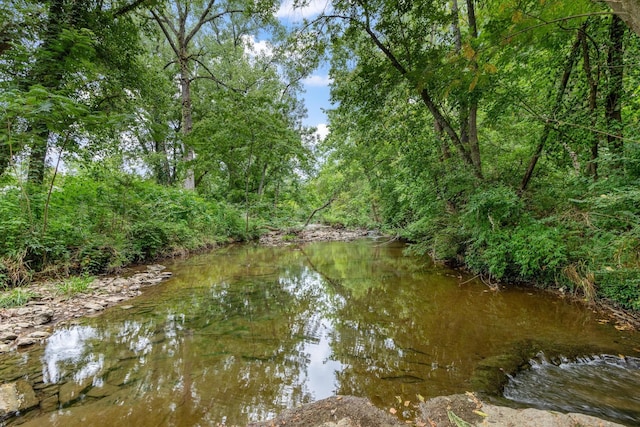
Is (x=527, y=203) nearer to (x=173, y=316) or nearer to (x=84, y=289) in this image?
(x=173, y=316)

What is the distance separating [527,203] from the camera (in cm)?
543

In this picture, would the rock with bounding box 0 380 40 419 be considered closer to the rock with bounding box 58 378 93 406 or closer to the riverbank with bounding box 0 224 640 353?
the rock with bounding box 58 378 93 406

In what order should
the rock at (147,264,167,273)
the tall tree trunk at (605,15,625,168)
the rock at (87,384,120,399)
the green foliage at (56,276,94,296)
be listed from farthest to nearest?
Answer: 1. the rock at (147,264,167,273)
2. the green foliage at (56,276,94,296)
3. the tall tree trunk at (605,15,625,168)
4. the rock at (87,384,120,399)

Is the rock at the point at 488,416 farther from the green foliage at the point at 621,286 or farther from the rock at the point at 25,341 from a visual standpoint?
the rock at the point at 25,341

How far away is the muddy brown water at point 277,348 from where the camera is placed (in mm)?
2184

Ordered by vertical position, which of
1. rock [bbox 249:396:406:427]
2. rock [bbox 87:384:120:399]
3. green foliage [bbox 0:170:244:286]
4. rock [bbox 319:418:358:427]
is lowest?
rock [bbox 249:396:406:427]

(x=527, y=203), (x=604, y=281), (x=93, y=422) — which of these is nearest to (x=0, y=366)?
(x=93, y=422)

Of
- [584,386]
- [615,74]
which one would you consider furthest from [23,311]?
[615,74]

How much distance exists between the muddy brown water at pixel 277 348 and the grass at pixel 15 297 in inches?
40.4

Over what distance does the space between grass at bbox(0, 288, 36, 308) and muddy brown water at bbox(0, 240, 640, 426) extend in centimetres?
103

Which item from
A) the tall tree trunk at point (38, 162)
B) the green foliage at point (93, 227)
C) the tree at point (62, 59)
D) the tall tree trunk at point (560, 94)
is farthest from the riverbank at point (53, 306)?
the tall tree trunk at point (560, 94)

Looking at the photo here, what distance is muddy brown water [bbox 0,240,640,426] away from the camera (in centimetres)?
218

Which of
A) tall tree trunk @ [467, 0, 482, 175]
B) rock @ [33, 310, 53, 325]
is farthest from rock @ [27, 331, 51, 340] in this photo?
tall tree trunk @ [467, 0, 482, 175]

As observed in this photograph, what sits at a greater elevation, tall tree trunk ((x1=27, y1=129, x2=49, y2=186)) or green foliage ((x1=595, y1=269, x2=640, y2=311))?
tall tree trunk ((x1=27, y1=129, x2=49, y2=186))
